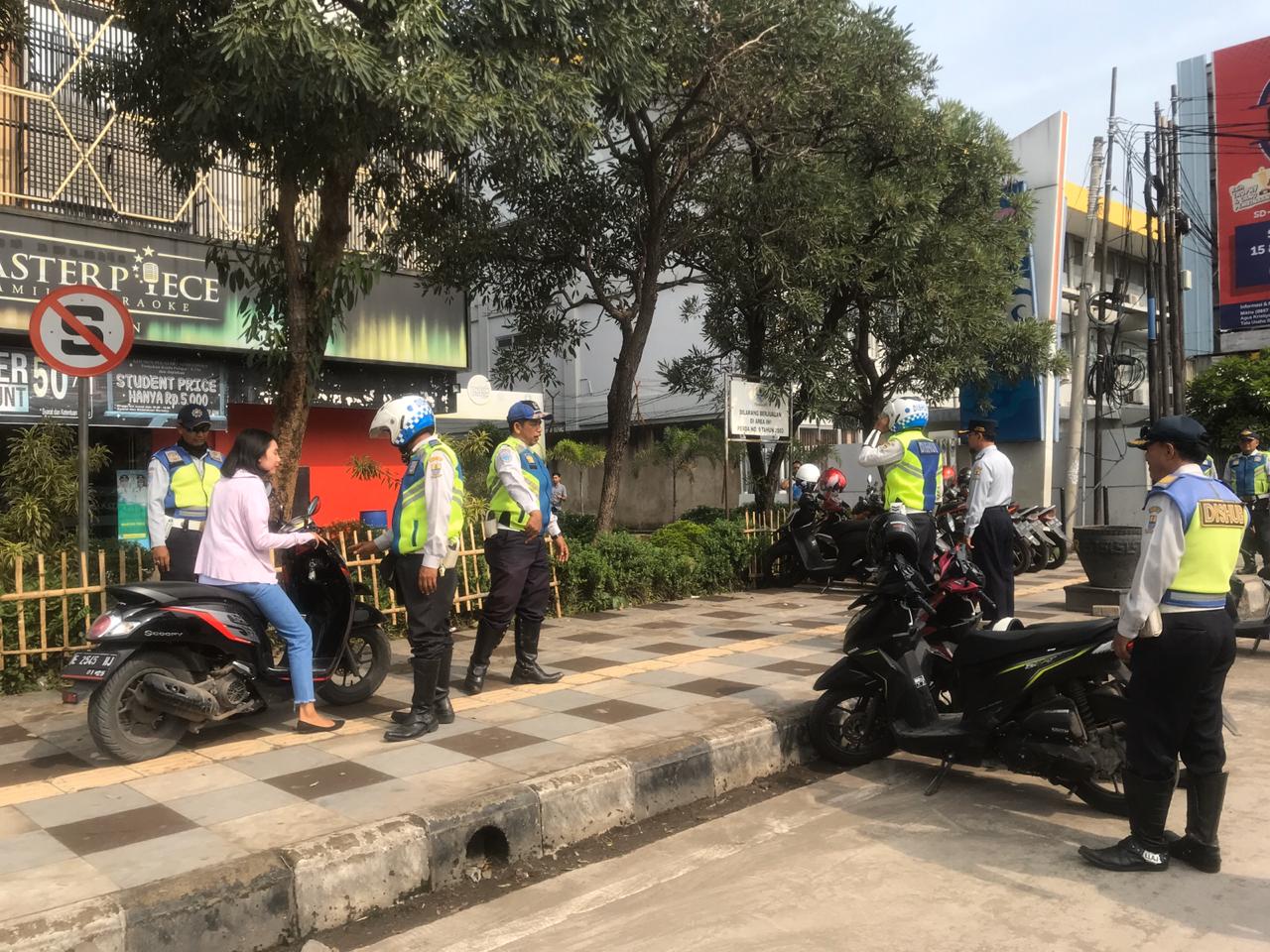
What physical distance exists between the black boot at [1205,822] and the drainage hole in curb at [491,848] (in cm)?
271

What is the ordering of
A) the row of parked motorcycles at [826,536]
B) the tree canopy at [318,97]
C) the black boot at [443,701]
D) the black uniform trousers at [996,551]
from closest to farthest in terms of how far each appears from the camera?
the black boot at [443,701] < the tree canopy at [318,97] < the black uniform trousers at [996,551] < the row of parked motorcycles at [826,536]

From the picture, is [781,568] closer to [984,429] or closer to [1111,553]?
[1111,553]

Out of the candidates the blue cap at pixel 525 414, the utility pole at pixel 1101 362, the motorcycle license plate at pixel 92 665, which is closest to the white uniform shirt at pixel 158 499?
the motorcycle license plate at pixel 92 665

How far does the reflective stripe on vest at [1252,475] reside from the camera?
1154 centimetres

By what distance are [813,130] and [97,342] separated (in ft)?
27.6

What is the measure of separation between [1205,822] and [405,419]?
419 cm

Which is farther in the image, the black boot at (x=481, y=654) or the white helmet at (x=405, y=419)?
the black boot at (x=481, y=654)

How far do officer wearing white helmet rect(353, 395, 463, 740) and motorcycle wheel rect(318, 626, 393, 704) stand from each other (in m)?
0.70

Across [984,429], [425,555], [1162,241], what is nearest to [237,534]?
[425,555]

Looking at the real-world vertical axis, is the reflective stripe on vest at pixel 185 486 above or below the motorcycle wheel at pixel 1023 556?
above

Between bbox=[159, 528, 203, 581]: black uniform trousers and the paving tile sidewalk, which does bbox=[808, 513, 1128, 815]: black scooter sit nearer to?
the paving tile sidewalk

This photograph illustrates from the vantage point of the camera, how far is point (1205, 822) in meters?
3.75

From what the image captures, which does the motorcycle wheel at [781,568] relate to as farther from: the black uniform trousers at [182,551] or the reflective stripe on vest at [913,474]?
the black uniform trousers at [182,551]

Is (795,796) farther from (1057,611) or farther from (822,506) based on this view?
(822,506)
